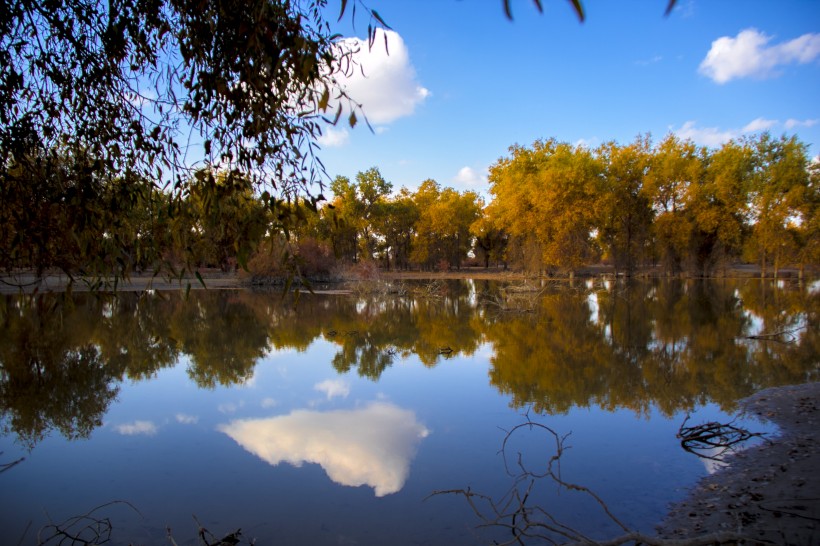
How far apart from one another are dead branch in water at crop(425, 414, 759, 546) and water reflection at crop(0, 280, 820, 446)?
2203mm

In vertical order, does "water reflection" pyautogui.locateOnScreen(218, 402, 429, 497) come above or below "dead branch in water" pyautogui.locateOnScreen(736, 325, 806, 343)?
below

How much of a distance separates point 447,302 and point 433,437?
17.5 metres

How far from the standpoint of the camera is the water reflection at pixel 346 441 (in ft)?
17.1

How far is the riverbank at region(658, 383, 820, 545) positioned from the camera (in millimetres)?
3674

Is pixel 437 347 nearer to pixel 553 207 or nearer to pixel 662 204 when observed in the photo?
pixel 553 207

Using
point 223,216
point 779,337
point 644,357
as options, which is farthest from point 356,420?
point 779,337

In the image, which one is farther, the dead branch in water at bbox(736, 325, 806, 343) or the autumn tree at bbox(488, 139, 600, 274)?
the autumn tree at bbox(488, 139, 600, 274)

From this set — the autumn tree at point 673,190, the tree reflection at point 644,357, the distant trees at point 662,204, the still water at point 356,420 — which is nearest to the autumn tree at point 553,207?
the distant trees at point 662,204

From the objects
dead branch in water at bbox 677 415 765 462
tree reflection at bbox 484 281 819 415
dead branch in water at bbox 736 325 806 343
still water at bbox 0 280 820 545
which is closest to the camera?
still water at bbox 0 280 820 545

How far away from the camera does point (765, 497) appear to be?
4203 millimetres

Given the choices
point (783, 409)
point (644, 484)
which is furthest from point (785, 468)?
point (783, 409)

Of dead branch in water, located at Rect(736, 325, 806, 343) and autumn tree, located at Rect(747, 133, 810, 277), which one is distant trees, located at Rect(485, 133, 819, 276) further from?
dead branch in water, located at Rect(736, 325, 806, 343)

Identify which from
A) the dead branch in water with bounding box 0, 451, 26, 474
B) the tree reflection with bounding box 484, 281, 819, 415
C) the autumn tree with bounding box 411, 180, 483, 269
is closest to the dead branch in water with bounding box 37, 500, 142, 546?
the dead branch in water with bounding box 0, 451, 26, 474

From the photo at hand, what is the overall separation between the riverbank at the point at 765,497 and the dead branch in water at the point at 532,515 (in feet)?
1.09
